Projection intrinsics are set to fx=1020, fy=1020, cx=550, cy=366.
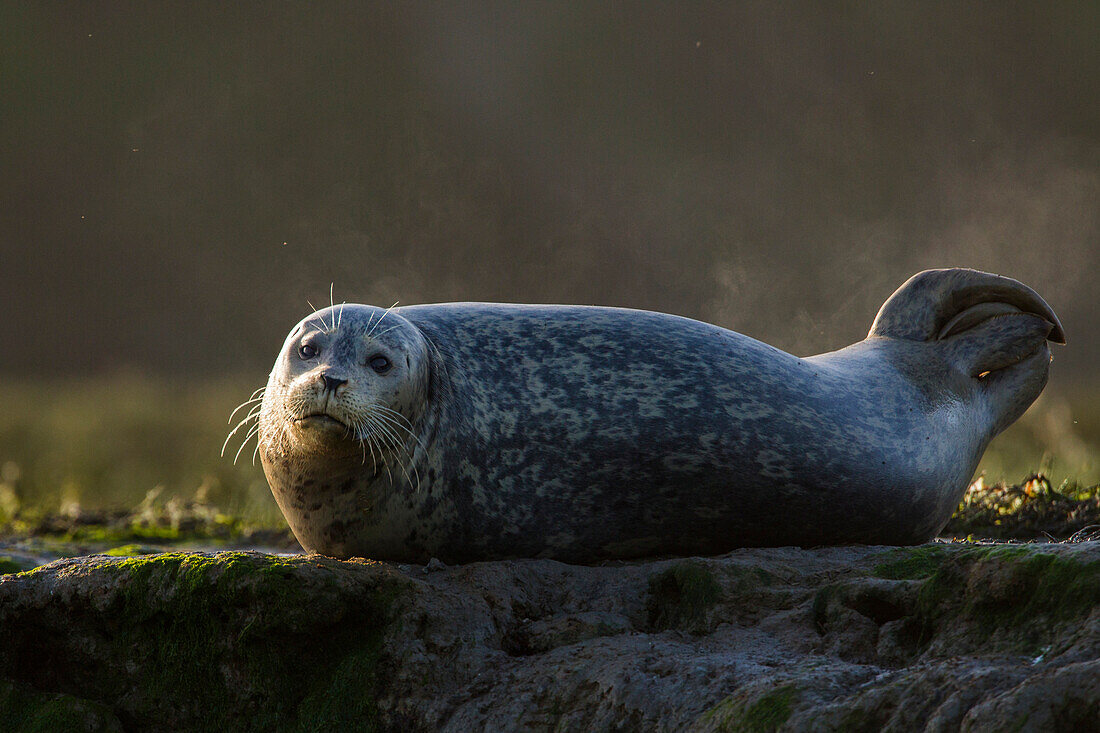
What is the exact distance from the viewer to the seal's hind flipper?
538cm

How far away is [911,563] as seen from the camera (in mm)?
3447

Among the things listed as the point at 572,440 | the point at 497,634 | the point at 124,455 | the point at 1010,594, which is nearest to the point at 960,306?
the point at 572,440

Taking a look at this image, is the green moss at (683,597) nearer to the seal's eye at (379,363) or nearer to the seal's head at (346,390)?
the seal's head at (346,390)

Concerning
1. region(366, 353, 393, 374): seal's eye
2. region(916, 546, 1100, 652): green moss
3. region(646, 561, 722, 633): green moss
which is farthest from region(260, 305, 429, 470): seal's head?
region(916, 546, 1100, 652): green moss

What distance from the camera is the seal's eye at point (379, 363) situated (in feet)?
12.6

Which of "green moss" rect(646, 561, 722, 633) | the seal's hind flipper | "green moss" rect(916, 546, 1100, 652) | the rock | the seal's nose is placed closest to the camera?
"green moss" rect(916, 546, 1100, 652)

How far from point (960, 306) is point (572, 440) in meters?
2.56

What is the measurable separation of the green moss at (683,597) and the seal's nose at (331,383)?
1293mm

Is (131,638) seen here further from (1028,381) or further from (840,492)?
(1028,381)

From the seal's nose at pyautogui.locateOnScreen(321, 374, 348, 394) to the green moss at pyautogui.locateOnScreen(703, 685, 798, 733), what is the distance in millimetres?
1819

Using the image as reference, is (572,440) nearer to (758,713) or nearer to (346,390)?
(346,390)

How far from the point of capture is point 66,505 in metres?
8.26

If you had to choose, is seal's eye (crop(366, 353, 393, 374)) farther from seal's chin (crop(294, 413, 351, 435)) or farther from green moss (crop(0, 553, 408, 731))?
green moss (crop(0, 553, 408, 731))

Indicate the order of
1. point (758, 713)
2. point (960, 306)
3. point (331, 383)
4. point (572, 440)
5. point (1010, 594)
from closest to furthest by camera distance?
point (758, 713) → point (1010, 594) → point (331, 383) → point (572, 440) → point (960, 306)
